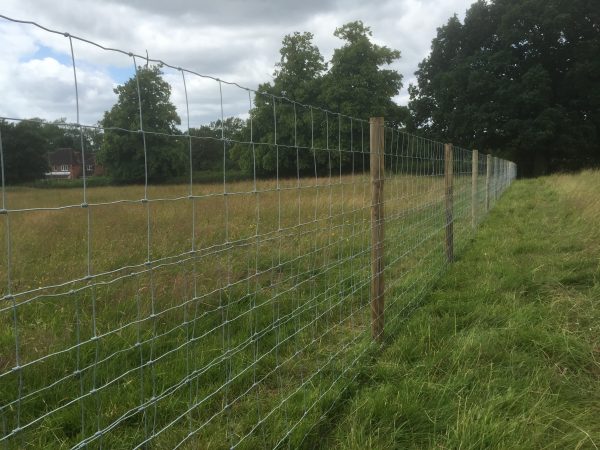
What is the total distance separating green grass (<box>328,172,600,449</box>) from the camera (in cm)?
256

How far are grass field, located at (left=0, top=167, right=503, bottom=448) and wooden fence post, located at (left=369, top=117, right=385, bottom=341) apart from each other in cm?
13

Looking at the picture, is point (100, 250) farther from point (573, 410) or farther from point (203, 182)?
point (573, 410)

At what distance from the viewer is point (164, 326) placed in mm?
3801

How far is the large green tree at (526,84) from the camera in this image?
31422 mm

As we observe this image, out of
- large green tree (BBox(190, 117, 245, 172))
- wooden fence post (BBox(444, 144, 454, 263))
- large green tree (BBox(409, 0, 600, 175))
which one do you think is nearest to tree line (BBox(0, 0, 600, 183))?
large green tree (BBox(409, 0, 600, 175))

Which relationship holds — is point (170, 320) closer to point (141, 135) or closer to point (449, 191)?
point (141, 135)

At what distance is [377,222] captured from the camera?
3611 mm

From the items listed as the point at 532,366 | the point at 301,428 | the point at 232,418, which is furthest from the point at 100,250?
the point at 532,366

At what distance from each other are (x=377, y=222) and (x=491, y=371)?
→ 3.84ft

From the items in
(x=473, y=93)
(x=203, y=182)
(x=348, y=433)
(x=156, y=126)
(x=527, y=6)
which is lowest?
(x=348, y=433)

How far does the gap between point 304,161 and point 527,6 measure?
3378 centimetres

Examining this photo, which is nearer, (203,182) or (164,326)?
(203,182)

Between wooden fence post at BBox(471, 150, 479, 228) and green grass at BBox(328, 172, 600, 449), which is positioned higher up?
wooden fence post at BBox(471, 150, 479, 228)

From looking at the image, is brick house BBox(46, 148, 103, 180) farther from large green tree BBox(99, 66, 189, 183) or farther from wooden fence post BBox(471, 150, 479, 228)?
wooden fence post BBox(471, 150, 479, 228)
